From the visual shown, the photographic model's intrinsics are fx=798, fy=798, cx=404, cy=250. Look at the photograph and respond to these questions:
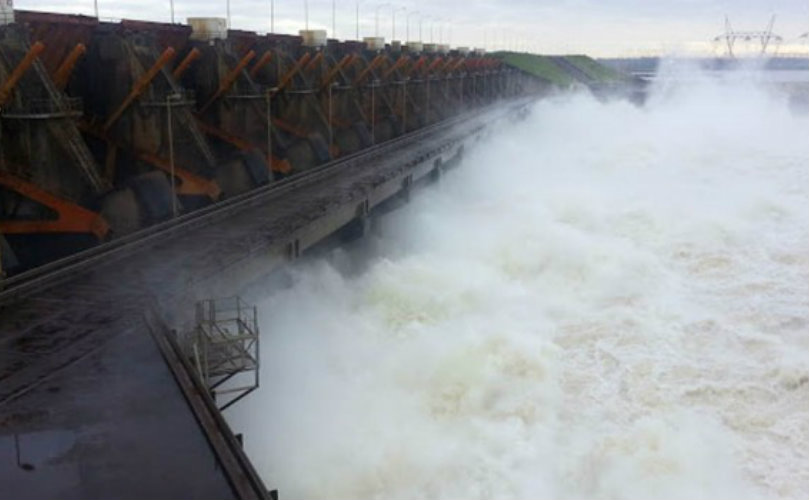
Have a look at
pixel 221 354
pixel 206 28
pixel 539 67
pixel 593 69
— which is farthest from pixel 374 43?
pixel 593 69

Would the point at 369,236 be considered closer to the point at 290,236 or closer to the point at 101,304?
the point at 290,236

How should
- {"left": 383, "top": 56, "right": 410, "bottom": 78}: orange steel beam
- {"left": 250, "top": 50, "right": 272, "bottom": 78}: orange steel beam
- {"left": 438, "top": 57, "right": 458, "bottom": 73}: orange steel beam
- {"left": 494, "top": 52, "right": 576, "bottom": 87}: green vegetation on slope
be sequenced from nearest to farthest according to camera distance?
1. {"left": 250, "top": 50, "right": 272, "bottom": 78}: orange steel beam
2. {"left": 383, "top": 56, "right": 410, "bottom": 78}: orange steel beam
3. {"left": 438, "top": 57, "right": 458, "bottom": 73}: orange steel beam
4. {"left": 494, "top": 52, "right": 576, "bottom": 87}: green vegetation on slope

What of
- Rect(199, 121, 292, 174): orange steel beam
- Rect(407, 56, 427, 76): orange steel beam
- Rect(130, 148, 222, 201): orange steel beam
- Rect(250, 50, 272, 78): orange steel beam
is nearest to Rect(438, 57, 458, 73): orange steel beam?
Rect(407, 56, 427, 76): orange steel beam

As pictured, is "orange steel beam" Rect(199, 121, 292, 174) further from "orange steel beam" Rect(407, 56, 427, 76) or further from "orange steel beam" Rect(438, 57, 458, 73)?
"orange steel beam" Rect(438, 57, 458, 73)

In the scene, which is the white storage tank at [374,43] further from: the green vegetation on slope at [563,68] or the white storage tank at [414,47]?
the green vegetation on slope at [563,68]

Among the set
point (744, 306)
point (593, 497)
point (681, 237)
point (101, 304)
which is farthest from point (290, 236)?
point (681, 237)

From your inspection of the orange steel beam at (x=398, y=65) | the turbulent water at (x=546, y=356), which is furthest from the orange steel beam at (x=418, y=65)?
the turbulent water at (x=546, y=356)

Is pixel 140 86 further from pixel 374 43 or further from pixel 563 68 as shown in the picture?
pixel 563 68
